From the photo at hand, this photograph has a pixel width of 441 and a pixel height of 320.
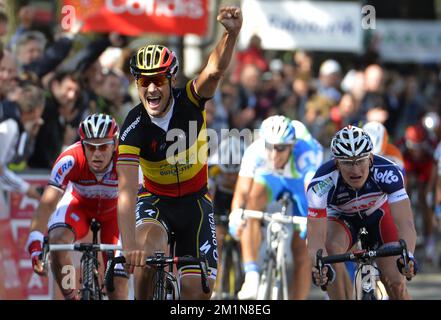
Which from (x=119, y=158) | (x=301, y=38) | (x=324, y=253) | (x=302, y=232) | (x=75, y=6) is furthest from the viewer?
(x=301, y=38)

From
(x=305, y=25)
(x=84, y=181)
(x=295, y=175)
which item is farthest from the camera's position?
(x=305, y=25)

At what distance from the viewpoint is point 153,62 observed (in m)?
8.71

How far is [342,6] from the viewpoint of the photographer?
60.8ft

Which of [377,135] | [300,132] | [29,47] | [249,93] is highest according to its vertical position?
[249,93]

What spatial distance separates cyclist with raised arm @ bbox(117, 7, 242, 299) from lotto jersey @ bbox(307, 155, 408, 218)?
81 cm

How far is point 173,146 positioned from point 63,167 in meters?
1.59

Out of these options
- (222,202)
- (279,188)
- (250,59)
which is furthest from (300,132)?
(250,59)

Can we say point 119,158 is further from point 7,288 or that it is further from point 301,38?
point 301,38

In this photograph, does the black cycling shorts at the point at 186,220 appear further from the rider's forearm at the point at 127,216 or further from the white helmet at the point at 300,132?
the white helmet at the point at 300,132

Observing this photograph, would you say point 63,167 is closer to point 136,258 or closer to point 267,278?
point 136,258

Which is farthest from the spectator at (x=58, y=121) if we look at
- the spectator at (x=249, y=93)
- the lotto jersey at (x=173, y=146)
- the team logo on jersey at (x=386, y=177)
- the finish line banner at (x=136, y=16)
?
the team logo on jersey at (x=386, y=177)

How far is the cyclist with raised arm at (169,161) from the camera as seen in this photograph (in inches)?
334

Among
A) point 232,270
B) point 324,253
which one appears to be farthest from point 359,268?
point 232,270
